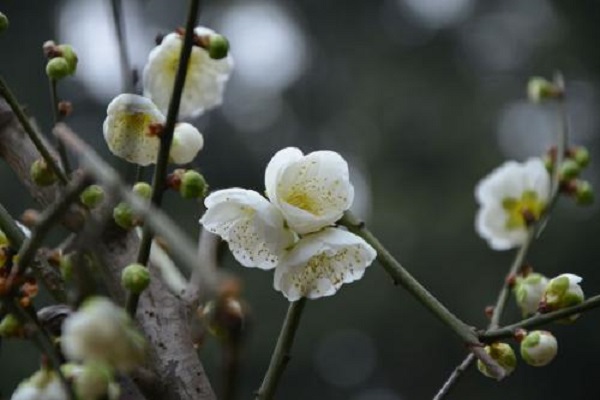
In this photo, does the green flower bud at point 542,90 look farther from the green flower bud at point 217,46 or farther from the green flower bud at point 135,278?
the green flower bud at point 135,278

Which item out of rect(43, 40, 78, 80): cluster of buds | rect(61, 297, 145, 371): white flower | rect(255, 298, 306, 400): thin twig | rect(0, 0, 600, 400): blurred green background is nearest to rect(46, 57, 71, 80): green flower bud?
rect(43, 40, 78, 80): cluster of buds

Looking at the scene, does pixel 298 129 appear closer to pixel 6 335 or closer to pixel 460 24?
pixel 460 24

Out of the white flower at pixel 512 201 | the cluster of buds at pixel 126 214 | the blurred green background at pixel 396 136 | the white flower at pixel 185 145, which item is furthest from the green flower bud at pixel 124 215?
the blurred green background at pixel 396 136

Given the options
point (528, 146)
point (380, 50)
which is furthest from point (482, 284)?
point (380, 50)

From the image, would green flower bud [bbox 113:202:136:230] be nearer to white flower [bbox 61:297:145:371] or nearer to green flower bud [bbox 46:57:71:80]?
green flower bud [bbox 46:57:71:80]

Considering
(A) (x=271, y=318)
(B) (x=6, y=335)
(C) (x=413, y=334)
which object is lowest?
(C) (x=413, y=334)

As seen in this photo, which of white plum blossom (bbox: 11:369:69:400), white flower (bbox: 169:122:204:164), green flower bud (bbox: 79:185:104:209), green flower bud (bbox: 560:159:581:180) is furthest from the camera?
green flower bud (bbox: 560:159:581:180)
